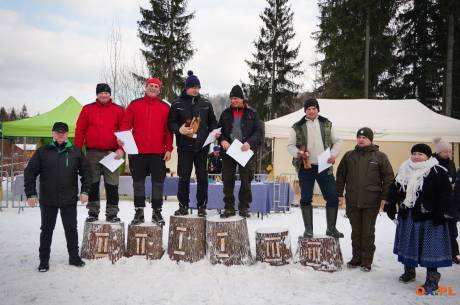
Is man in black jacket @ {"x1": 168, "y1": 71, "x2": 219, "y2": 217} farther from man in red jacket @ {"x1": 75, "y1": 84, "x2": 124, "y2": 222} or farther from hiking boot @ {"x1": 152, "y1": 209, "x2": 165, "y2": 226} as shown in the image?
man in red jacket @ {"x1": 75, "y1": 84, "x2": 124, "y2": 222}

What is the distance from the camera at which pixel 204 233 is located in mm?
5160

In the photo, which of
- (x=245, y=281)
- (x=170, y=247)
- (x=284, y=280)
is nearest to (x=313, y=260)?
(x=284, y=280)

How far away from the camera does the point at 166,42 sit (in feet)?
69.8

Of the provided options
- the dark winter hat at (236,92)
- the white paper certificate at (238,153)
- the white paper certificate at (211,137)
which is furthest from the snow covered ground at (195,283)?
the dark winter hat at (236,92)

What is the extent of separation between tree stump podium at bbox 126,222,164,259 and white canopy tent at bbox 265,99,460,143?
25.7 ft

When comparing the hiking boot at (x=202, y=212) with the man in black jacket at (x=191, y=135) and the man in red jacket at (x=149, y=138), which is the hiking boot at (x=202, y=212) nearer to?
the man in black jacket at (x=191, y=135)

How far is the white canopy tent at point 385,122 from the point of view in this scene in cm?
1188

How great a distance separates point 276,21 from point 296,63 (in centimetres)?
330

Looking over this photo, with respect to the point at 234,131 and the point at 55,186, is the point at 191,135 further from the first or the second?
the point at 55,186

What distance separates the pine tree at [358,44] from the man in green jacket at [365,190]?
1624 cm

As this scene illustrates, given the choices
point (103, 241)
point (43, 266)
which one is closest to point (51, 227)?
point (43, 266)

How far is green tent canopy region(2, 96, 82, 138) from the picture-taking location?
1185cm

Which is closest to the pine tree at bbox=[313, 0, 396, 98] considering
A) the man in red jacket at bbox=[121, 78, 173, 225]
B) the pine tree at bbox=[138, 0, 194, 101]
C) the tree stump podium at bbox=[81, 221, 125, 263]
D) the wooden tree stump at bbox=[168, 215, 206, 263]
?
the pine tree at bbox=[138, 0, 194, 101]

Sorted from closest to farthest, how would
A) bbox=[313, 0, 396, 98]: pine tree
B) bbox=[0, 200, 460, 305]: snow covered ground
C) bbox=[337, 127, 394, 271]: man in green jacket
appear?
bbox=[0, 200, 460, 305]: snow covered ground
bbox=[337, 127, 394, 271]: man in green jacket
bbox=[313, 0, 396, 98]: pine tree
